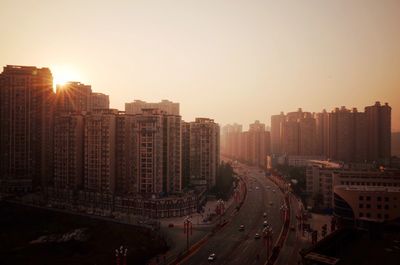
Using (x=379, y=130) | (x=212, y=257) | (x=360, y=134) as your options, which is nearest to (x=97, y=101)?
(x=212, y=257)

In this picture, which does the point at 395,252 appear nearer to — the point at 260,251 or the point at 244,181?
the point at 260,251

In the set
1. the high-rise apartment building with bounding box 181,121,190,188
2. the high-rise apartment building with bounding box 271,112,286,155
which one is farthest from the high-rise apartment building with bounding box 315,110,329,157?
the high-rise apartment building with bounding box 181,121,190,188

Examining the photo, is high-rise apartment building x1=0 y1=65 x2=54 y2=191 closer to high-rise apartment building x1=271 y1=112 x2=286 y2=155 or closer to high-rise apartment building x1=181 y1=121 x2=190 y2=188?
high-rise apartment building x1=181 y1=121 x2=190 y2=188

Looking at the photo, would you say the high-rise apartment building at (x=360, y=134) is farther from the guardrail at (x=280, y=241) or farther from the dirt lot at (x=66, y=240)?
the dirt lot at (x=66, y=240)

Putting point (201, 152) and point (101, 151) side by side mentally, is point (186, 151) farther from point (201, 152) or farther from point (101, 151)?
point (101, 151)

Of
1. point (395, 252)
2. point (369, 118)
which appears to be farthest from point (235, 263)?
point (369, 118)
